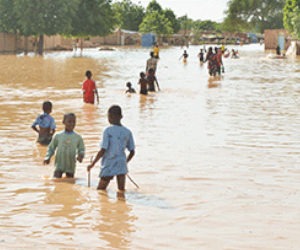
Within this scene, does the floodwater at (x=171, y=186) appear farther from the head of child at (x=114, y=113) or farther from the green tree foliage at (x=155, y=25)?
the green tree foliage at (x=155, y=25)

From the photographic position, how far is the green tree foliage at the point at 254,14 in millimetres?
112375

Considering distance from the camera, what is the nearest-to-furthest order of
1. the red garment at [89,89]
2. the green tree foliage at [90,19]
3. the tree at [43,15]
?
the red garment at [89,89] → the tree at [43,15] → the green tree foliage at [90,19]

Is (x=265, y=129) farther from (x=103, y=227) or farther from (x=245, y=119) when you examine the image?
(x=103, y=227)

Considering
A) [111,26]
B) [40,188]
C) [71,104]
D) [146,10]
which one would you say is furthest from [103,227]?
[146,10]

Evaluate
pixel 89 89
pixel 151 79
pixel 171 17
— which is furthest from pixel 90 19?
pixel 171 17

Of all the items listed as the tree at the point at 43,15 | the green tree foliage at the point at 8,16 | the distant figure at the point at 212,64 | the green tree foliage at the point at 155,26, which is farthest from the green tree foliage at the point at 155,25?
the distant figure at the point at 212,64

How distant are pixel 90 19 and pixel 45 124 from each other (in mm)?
58804

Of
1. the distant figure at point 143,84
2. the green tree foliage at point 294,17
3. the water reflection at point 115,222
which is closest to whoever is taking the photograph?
the water reflection at point 115,222

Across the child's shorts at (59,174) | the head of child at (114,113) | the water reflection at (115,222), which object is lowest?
the water reflection at (115,222)

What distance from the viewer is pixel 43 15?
2418 inches

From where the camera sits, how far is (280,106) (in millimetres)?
18812

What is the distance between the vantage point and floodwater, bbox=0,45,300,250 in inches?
258

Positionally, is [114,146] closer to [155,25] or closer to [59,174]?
[59,174]

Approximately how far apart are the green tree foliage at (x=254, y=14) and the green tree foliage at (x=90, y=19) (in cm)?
4419
